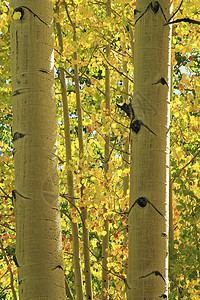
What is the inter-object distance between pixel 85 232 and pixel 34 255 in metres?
2.98

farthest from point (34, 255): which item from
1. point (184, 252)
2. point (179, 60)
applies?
point (179, 60)

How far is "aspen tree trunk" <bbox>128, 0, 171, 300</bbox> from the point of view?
1726mm

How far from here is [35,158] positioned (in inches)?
72.4

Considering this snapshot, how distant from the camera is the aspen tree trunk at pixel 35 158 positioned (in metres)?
1.77

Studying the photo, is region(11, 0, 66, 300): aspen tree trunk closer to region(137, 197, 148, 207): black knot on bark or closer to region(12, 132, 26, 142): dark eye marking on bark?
region(12, 132, 26, 142): dark eye marking on bark

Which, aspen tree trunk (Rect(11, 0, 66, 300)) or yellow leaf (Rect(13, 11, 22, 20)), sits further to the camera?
yellow leaf (Rect(13, 11, 22, 20))

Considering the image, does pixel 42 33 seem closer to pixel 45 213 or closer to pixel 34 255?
pixel 45 213

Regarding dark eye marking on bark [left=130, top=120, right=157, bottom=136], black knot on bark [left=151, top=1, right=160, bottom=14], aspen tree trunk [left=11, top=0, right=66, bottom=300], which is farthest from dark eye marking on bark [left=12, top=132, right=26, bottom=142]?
black knot on bark [left=151, top=1, right=160, bottom=14]

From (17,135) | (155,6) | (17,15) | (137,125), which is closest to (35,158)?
(17,135)

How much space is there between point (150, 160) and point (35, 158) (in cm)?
54

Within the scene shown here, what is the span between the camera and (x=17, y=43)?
197 centimetres

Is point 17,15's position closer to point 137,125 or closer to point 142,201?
point 137,125

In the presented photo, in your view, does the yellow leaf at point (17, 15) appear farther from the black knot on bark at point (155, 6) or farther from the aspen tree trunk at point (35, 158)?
the black knot on bark at point (155, 6)

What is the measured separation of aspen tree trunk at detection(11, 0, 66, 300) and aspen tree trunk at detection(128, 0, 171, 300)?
370 millimetres
